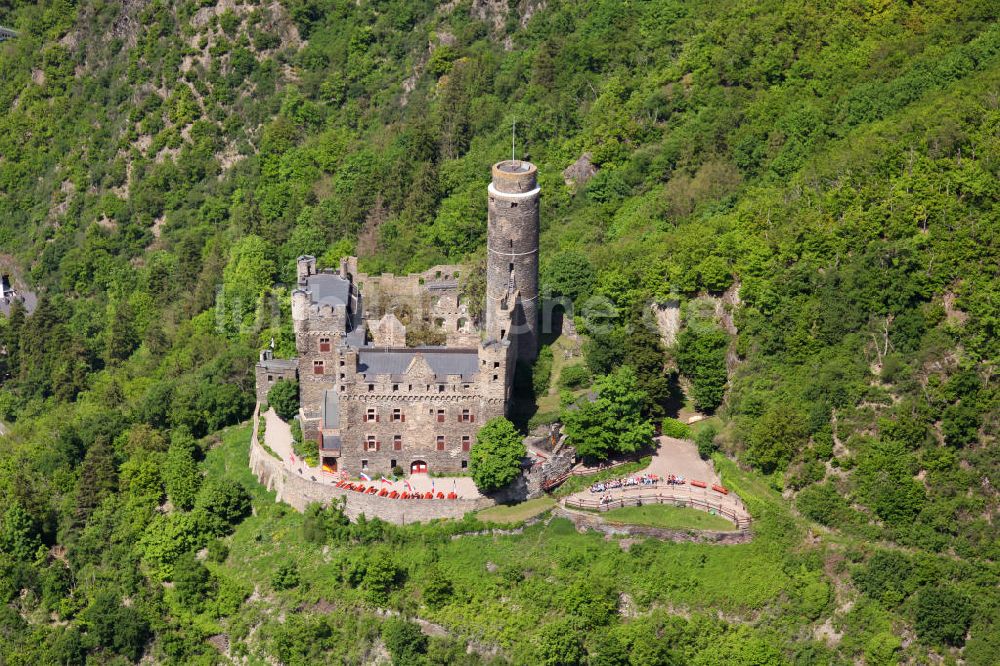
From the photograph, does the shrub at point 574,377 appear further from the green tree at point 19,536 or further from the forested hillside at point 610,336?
the green tree at point 19,536

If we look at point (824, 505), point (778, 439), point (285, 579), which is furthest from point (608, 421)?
point (285, 579)

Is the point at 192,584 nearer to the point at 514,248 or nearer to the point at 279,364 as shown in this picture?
the point at 279,364

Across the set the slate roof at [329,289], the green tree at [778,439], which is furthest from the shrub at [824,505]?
the slate roof at [329,289]

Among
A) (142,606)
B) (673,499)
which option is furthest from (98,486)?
(673,499)

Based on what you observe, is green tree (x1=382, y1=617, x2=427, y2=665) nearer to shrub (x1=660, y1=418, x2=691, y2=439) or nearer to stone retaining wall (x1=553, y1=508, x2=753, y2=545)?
stone retaining wall (x1=553, y1=508, x2=753, y2=545)

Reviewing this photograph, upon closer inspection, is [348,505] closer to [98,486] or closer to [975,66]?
[98,486]
